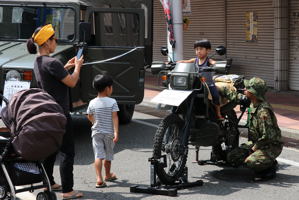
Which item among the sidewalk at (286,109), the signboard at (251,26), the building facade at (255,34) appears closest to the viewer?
the sidewalk at (286,109)

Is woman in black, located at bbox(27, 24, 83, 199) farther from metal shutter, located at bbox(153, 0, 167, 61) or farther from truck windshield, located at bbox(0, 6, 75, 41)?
metal shutter, located at bbox(153, 0, 167, 61)

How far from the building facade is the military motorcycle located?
22.1 feet

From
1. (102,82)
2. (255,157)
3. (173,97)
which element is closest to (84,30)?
(102,82)

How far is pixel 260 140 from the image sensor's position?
7.45 m

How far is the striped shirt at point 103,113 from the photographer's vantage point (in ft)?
23.5

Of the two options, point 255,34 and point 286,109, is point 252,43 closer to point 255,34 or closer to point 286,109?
point 255,34

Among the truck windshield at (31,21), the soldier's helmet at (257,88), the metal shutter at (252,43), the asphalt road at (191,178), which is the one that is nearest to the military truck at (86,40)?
the truck windshield at (31,21)

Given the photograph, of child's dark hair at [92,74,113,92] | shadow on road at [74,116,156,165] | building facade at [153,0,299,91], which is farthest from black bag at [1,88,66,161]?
building facade at [153,0,299,91]

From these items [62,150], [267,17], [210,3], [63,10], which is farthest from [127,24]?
[210,3]

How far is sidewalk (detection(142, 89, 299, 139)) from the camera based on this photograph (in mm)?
10531

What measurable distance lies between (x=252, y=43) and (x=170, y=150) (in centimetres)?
1053

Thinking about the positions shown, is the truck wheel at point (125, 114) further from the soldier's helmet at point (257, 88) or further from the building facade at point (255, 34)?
the soldier's helmet at point (257, 88)

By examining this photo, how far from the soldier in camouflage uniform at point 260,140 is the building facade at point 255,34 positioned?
6736 mm

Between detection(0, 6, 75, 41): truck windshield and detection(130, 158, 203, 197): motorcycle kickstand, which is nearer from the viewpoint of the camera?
detection(130, 158, 203, 197): motorcycle kickstand
